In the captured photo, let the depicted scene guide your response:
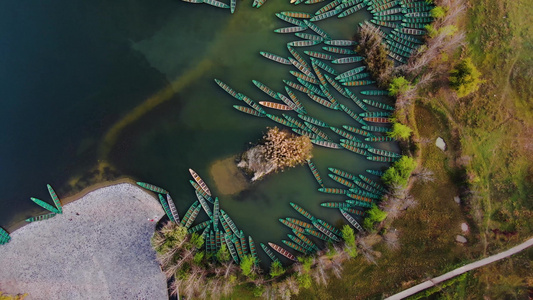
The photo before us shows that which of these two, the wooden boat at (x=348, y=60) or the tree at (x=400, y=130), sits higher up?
the wooden boat at (x=348, y=60)

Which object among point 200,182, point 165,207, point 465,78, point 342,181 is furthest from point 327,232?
point 465,78

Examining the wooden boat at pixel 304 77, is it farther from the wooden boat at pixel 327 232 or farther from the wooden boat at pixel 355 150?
the wooden boat at pixel 327 232

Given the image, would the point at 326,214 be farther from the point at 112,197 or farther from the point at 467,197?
the point at 112,197

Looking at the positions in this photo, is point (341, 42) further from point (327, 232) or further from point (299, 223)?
point (327, 232)

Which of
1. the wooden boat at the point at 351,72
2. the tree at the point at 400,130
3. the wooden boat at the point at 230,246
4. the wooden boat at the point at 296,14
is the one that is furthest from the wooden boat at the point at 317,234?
the wooden boat at the point at 296,14

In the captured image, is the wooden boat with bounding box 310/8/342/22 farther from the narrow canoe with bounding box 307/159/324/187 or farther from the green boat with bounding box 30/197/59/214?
the green boat with bounding box 30/197/59/214

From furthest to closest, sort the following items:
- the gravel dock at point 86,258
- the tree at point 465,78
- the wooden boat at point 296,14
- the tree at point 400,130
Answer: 1. the wooden boat at point 296,14
2. the gravel dock at point 86,258
3. the tree at point 400,130
4. the tree at point 465,78

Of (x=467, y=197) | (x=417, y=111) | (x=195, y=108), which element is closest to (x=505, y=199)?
(x=467, y=197)
